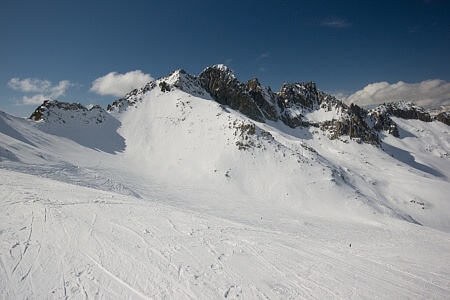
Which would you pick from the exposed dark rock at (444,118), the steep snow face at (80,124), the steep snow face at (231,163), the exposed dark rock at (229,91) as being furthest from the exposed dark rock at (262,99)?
the exposed dark rock at (444,118)

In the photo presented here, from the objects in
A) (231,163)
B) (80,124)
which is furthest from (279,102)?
(80,124)

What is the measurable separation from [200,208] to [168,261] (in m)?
16.2

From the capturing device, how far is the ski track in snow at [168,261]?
6.89 m

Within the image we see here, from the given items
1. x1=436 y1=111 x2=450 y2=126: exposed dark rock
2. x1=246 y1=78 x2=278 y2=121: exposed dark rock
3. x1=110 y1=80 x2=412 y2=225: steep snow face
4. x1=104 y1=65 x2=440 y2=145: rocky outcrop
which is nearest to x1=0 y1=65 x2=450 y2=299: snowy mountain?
x1=110 y1=80 x2=412 y2=225: steep snow face

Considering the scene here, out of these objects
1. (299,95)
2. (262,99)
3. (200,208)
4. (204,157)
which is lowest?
(200,208)

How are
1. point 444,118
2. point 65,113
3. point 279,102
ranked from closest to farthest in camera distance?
point 65,113
point 279,102
point 444,118

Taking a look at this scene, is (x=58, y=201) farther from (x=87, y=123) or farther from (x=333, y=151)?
(x=333, y=151)

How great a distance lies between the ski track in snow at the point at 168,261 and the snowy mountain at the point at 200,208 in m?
0.05

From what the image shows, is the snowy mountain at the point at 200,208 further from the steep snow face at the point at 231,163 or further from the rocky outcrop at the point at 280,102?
the rocky outcrop at the point at 280,102

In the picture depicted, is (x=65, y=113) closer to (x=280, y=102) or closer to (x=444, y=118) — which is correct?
(x=280, y=102)

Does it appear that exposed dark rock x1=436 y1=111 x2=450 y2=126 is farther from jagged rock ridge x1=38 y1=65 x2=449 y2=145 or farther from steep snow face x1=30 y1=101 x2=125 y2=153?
steep snow face x1=30 y1=101 x2=125 y2=153

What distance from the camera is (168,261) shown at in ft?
27.4

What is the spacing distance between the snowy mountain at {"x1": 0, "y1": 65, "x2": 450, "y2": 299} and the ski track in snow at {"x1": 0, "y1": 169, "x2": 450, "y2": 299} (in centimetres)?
5

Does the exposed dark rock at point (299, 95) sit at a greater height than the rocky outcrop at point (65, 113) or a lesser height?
greater
